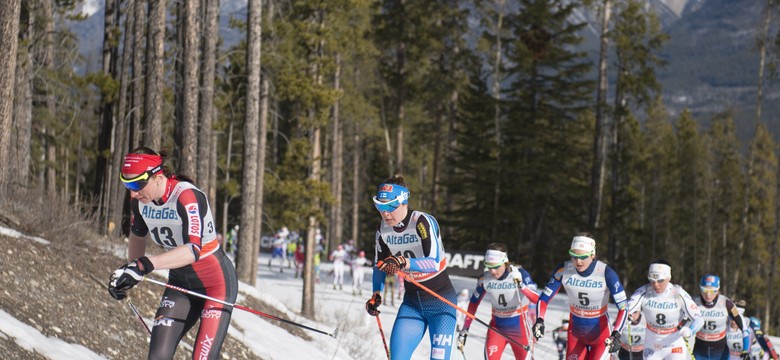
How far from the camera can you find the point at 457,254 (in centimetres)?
3222

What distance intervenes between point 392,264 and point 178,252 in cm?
252

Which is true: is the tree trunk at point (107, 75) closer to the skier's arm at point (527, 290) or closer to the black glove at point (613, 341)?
the skier's arm at point (527, 290)

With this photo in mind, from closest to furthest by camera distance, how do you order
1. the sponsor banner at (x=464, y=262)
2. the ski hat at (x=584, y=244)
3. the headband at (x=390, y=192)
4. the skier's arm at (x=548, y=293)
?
the headband at (x=390, y=192) → the ski hat at (x=584, y=244) → the skier's arm at (x=548, y=293) → the sponsor banner at (x=464, y=262)

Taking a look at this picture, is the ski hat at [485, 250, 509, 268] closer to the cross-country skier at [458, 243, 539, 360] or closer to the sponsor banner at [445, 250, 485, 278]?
the cross-country skier at [458, 243, 539, 360]

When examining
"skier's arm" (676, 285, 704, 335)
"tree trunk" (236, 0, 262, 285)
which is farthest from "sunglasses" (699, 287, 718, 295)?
"tree trunk" (236, 0, 262, 285)

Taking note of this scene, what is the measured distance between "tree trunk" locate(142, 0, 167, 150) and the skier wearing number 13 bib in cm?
970

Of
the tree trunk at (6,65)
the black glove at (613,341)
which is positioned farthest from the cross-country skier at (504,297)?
the tree trunk at (6,65)

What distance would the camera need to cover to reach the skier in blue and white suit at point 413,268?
27.7 ft

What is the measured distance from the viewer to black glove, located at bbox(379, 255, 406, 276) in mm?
8148

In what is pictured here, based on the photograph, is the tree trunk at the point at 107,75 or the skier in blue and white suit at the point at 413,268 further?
the tree trunk at the point at 107,75

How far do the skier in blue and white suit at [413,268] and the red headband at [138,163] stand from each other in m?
2.62

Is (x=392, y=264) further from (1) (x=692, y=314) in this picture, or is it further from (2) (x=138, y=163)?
(1) (x=692, y=314)

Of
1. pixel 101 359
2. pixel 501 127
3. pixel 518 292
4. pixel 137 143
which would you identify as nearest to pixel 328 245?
pixel 501 127

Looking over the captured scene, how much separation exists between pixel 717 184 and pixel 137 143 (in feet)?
162
